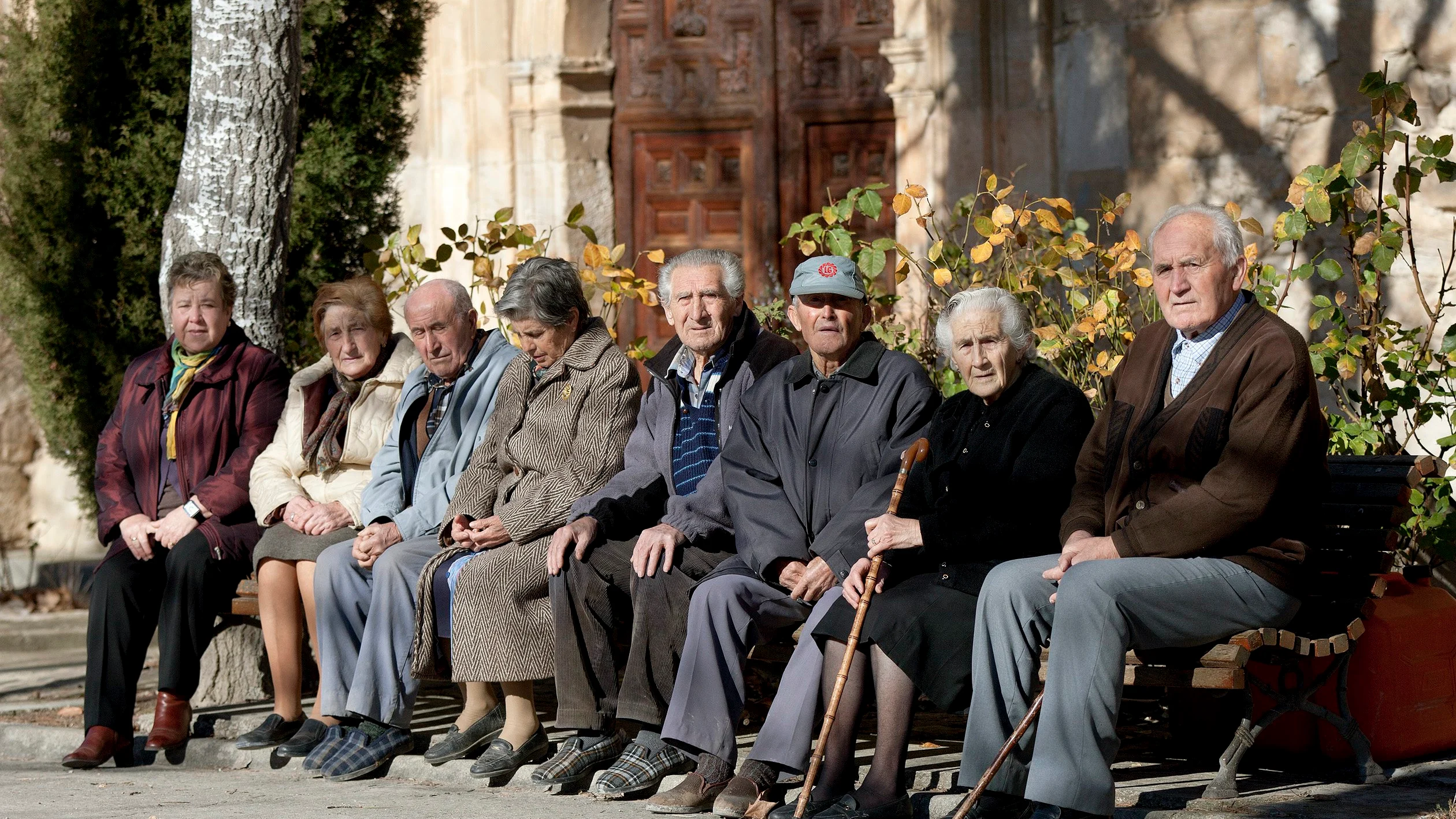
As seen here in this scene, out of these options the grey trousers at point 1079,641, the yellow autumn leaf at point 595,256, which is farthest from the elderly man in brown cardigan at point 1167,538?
the yellow autumn leaf at point 595,256

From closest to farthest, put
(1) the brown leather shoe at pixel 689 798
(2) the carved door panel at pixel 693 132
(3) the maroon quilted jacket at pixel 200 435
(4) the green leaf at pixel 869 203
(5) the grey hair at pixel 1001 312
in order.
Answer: (1) the brown leather shoe at pixel 689 798 → (5) the grey hair at pixel 1001 312 → (3) the maroon quilted jacket at pixel 200 435 → (4) the green leaf at pixel 869 203 → (2) the carved door panel at pixel 693 132

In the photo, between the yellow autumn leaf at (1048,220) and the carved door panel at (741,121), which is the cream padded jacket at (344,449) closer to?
the yellow autumn leaf at (1048,220)

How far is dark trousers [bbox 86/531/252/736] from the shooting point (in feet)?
18.5

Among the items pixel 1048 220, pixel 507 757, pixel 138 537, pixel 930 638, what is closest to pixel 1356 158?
pixel 1048 220

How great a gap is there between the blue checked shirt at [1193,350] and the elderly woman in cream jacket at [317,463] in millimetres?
2698

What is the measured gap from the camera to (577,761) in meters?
4.90

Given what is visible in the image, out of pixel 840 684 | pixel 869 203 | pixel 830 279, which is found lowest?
pixel 840 684

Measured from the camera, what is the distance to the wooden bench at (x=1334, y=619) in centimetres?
423

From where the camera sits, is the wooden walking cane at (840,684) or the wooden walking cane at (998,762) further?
the wooden walking cane at (840,684)

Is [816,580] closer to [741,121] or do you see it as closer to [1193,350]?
[1193,350]

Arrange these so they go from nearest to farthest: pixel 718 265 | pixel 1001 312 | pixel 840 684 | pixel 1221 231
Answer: pixel 840 684
pixel 1221 231
pixel 1001 312
pixel 718 265

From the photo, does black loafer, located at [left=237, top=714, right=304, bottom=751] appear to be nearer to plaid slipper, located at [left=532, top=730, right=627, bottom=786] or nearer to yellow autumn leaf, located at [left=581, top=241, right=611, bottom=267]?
plaid slipper, located at [left=532, top=730, right=627, bottom=786]

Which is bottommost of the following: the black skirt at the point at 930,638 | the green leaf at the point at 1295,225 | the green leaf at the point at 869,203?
the black skirt at the point at 930,638

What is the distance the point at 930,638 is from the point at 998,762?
371mm
